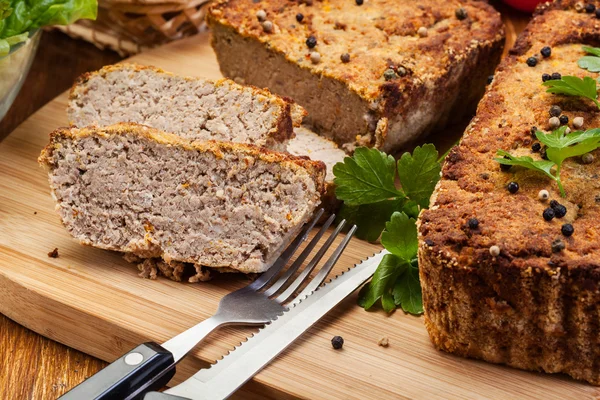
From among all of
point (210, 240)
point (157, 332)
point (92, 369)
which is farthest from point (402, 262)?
point (92, 369)

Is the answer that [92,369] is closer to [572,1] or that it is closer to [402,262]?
[402,262]

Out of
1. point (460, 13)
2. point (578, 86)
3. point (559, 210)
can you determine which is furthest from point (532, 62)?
point (559, 210)

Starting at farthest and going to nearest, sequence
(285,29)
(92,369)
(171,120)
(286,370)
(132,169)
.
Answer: (285,29) → (171,120) → (132,169) → (92,369) → (286,370)

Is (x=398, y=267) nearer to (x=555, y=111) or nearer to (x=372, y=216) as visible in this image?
(x=372, y=216)

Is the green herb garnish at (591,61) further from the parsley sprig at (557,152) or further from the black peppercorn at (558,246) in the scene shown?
the black peppercorn at (558,246)

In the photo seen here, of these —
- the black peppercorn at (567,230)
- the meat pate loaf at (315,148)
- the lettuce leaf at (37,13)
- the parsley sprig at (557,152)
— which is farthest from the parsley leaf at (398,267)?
the lettuce leaf at (37,13)

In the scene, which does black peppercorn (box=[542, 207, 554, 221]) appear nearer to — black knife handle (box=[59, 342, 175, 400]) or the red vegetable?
black knife handle (box=[59, 342, 175, 400])
